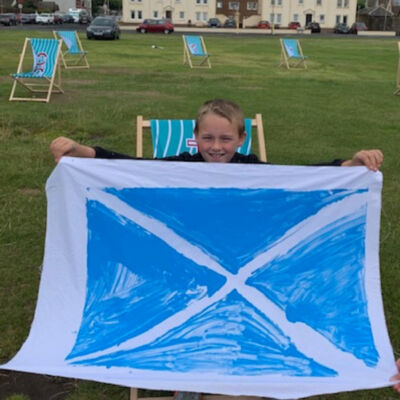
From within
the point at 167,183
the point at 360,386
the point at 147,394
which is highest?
the point at 167,183

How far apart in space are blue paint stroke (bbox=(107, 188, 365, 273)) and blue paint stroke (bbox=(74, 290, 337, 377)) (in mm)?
Answer: 238

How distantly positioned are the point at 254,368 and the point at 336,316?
1.52 ft

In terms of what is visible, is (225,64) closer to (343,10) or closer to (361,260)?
(361,260)

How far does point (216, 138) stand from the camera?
2.58 metres

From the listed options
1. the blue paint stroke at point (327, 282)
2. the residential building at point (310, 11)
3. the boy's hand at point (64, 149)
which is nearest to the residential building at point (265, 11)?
the residential building at point (310, 11)

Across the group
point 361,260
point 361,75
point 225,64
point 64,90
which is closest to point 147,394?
point 361,260

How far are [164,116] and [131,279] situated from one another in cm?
672

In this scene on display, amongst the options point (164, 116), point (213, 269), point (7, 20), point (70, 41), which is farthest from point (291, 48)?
point (7, 20)

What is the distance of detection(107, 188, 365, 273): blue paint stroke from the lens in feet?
7.58

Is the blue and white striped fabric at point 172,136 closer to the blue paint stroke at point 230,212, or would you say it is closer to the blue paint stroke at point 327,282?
the blue paint stroke at point 230,212

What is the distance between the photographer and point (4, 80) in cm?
1236

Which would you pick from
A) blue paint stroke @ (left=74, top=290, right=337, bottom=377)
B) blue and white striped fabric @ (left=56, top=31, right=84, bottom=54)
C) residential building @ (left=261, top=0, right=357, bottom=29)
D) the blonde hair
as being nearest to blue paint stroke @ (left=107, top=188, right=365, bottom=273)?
blue paint stroke @ (left=74, top=290, right=337, bottom=377)

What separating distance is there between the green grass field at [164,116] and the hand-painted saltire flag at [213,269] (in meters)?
0.60

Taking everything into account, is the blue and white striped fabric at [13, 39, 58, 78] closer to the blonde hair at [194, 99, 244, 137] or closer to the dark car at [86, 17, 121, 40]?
the blonde hair at [194, 99, 244, 137]
